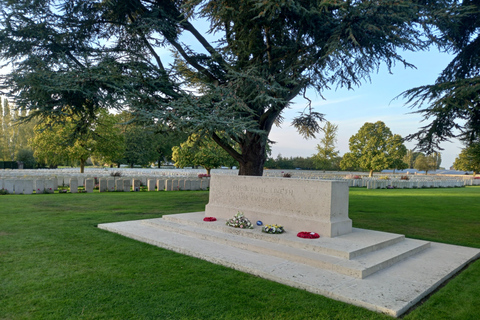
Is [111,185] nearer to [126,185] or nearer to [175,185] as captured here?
[126,185]

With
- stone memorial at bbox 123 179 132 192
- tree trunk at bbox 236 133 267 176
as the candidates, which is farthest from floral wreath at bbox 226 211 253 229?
stone memorial at bbox 123 179 132 192

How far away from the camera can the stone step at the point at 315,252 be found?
509cm

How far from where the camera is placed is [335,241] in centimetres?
631

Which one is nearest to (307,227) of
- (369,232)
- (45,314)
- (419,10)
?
(369,232)

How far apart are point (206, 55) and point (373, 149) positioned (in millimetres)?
36258

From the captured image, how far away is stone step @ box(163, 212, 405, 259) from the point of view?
5727 mm

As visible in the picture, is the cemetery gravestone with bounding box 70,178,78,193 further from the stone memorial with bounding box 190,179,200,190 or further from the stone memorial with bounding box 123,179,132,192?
the stone memorial with bounding box 190,179,200,190

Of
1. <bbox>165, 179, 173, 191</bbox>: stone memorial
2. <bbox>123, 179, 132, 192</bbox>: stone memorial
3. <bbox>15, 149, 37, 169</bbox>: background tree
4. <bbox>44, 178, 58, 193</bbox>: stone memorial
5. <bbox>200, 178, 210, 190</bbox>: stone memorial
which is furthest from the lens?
<bbox>15, 149, 37, 169</bbox>: background tree

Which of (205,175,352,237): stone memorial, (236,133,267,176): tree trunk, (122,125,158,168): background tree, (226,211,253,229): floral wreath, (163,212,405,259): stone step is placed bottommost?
(163,212,405,259): stone step

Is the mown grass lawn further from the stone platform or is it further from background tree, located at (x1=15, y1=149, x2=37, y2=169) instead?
background tree, located at (x1=15, y1=149, x2=37, y2=169)

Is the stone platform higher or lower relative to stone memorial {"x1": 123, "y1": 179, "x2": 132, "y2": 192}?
lower

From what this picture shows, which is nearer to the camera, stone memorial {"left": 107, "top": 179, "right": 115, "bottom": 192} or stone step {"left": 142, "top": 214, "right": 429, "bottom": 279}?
stone step {"left": 142, "top": 214, "right": 429, "bottom": 279}

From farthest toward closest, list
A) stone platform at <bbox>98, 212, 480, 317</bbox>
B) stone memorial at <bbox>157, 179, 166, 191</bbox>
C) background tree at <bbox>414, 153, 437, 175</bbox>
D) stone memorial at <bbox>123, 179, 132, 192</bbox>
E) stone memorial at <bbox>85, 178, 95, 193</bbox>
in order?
background tree at <bbox>414, 153, 437, 175</bbox> → stone memorial at <bbox>157, 179, 166, 191</bbox> → stone memorial at <bbox>123, 179, 132, 192</bbox> → stone memorial at <bbox>85, 178, 95, 193</bbox> → stone platform at <bbox>98, 212, 480, 317</bbox>

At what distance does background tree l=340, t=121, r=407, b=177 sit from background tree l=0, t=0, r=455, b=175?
32.8 m
